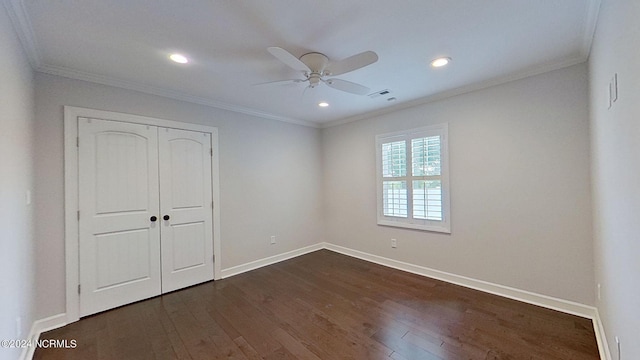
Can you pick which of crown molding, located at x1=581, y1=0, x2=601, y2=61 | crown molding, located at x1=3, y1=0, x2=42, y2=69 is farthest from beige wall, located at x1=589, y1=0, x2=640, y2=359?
crown molding, located at x1=3, y1=0, x2=42, y2=69

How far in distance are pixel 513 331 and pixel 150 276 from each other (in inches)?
152

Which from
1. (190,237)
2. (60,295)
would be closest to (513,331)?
(190,237)

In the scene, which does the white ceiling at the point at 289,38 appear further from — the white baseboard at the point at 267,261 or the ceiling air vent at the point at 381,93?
the white baseboard at the point at 267,261

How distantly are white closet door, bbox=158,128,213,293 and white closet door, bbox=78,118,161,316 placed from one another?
11 cm

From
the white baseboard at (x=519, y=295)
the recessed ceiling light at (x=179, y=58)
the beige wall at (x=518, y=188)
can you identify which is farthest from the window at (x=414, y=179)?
the recessed ceiling light at (x=179, y=58)

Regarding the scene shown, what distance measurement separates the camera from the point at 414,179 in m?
3.75

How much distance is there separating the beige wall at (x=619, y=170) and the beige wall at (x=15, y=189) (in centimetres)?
331

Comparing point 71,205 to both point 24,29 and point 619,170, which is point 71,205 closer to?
point 24,29

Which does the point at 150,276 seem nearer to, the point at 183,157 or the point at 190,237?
the point at 190,237

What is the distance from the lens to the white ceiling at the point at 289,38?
170 cm

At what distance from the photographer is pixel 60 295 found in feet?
8.25

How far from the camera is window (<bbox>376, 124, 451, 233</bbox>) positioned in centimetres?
347

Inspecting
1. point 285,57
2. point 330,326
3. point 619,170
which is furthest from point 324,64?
point 330,326

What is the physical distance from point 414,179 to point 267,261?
8.76ft
